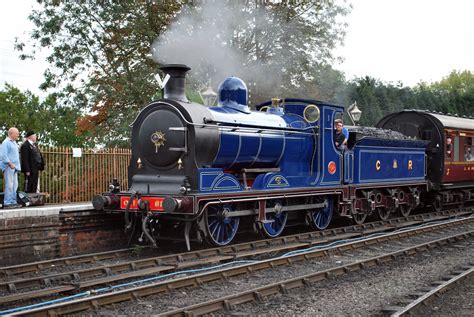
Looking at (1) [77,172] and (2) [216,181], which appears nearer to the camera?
(2) [216,181]

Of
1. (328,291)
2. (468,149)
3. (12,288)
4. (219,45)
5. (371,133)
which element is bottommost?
(328,291)

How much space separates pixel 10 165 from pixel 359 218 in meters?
8.18

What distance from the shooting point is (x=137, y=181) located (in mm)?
9539

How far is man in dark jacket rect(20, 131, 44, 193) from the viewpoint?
1068cm

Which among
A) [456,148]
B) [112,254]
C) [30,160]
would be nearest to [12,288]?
[112,254]

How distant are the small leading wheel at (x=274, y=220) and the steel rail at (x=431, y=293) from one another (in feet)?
11.9

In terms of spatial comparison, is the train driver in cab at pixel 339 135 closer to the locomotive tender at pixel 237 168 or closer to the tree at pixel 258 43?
the locomotive tender at pixel 237 168

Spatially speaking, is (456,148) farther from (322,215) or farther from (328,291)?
(328,291)

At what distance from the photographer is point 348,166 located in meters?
12.5

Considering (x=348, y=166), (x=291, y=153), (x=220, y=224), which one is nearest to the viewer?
(x=220, y=224)

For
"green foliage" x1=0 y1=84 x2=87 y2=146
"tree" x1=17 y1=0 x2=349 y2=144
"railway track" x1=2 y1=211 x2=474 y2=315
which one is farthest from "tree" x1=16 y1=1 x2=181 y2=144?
"railway track" x1=2 y1=211 x2=474 y2=315

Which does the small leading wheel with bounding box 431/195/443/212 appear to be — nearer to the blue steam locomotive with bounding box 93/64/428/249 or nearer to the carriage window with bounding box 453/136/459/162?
the carriage window with bounding box 453/136/459/162

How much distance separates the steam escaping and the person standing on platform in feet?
18.0

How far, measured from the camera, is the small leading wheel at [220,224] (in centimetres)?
930
